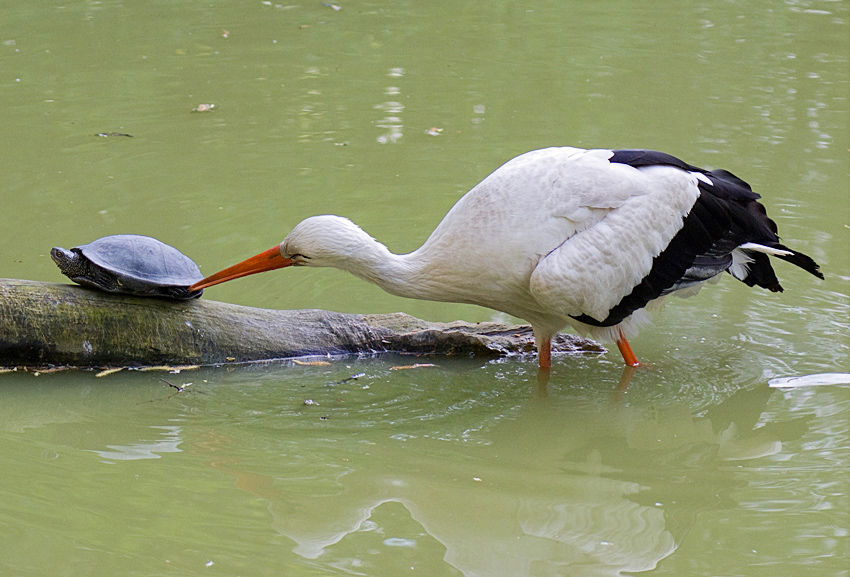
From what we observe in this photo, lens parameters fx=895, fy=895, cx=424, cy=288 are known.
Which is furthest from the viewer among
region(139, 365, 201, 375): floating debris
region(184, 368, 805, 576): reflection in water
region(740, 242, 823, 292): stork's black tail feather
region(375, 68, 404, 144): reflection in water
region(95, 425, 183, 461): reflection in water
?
region(375, 68, 404, 144): reflection in water

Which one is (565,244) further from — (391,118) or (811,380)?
(391,118)

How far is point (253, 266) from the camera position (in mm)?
5457

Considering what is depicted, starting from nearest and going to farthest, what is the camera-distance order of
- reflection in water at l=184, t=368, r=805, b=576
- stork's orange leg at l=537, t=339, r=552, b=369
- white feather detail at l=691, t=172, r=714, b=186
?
reflection in water at l=184, t=368, r=805, b=576 < white feather detail at l=691, t=172, r=714, b=186 < stork's orange leg at l=537, t=339, r=552, b=369

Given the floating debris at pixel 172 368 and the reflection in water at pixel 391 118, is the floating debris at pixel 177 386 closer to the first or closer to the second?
the floating debris at pixel 172 368

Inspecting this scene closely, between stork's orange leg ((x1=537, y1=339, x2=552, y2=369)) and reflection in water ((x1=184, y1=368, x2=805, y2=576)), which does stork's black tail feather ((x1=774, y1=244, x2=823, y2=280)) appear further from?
stork's orange leg ((x1=537, y1=339, x2=552, y2=369))

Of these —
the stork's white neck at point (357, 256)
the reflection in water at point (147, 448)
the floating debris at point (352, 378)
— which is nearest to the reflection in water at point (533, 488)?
the reflection in water at point (147, 448)

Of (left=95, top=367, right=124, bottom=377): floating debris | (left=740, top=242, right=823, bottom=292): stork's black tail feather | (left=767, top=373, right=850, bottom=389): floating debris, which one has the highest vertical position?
(left=740, top=242, right=823, bottom=292): stork's black tail feather

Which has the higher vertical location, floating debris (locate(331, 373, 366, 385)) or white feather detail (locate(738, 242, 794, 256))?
white feather detail (locate(738, 242, 794, 256))

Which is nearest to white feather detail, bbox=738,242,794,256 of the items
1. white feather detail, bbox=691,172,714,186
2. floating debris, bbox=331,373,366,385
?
white feather detail, bbox=691,172,714,186

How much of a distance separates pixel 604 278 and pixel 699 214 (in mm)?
864

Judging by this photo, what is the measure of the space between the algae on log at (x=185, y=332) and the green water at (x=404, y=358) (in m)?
0.16

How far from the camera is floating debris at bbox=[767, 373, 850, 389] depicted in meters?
5.55

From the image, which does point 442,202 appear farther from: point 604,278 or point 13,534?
point 13,534

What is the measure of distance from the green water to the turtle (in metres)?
0.55
